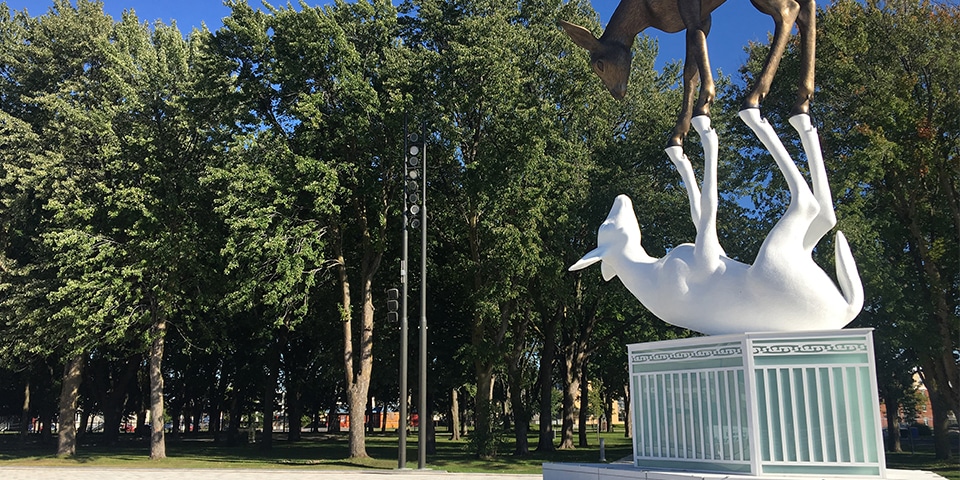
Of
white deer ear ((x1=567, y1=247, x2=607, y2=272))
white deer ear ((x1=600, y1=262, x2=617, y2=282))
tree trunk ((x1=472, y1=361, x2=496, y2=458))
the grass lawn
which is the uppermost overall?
white deer ear ((x1=567, y1=247, x2=607, y2=272))

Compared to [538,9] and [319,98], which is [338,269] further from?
[538,9]

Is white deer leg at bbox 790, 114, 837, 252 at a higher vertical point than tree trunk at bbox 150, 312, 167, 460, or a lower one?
higher

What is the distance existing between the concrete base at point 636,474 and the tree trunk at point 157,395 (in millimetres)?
18514

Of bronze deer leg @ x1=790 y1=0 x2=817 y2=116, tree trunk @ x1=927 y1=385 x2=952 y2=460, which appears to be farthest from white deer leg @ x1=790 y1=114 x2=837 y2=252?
tree trunk @ x1=927 y1=385 x2=952 y2=460

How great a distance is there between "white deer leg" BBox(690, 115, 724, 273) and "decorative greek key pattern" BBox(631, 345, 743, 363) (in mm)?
1133

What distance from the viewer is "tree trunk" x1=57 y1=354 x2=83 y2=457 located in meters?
27.0

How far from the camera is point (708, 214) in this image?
11.1 meters

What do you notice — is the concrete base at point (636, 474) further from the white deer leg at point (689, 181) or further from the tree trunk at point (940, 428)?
the tree trunk at point (940, 428)

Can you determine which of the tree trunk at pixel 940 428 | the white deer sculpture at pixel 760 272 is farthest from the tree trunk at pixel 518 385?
A: the white deer sculpture at pixel 760 272

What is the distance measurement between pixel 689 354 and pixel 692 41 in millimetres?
5098

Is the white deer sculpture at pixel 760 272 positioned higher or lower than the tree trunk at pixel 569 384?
higher

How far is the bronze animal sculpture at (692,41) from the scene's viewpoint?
1155 centimetres

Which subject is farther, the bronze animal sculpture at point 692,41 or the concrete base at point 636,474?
the bronze animal sculpture at point 692,41

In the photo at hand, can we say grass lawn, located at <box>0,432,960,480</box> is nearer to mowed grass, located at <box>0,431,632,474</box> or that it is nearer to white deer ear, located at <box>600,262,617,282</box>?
mowed grass, located at <box>0,431,632,474</box>
